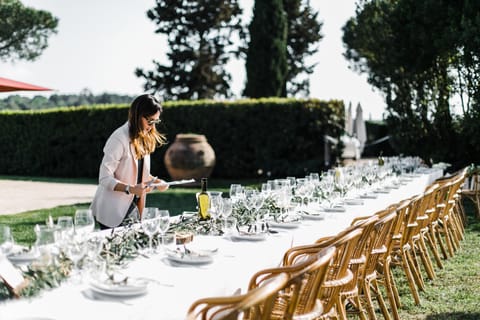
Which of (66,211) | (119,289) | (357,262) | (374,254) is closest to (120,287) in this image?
(119,289)

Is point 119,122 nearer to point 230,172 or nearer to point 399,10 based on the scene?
point 230,172

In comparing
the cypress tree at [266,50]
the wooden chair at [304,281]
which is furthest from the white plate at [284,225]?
the cypress tree at [266,50]

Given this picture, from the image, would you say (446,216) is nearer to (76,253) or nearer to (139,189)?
(139,189)

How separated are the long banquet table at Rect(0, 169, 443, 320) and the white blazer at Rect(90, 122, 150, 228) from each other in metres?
1.00

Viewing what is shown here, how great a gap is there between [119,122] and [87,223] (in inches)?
714

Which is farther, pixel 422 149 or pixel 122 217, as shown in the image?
pixel 422 149

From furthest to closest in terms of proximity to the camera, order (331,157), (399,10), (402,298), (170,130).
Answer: (170,130)
(331,157)
(399,10)
(402,298)

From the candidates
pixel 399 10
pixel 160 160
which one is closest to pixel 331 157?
pixel 399 10

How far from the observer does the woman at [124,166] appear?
4508 millimetres

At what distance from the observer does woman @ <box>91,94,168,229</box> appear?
4.51 meters

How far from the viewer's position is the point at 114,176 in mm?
4594

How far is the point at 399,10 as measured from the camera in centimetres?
1345

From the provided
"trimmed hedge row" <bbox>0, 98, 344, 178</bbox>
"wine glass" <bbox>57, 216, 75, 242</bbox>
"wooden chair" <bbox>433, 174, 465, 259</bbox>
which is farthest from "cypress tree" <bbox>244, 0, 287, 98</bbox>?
"wine glass" <bbox>57, 216, 75, 242</bbox>

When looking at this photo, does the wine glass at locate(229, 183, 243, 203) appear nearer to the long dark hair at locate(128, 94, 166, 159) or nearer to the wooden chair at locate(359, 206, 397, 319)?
the long dark hair at locate(128, 94, 166, 159)
